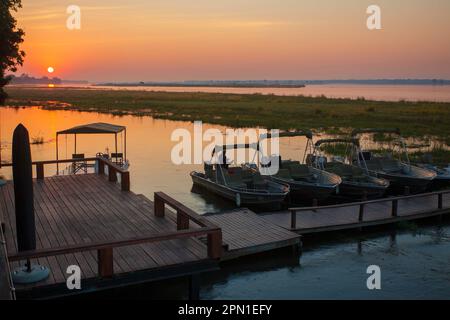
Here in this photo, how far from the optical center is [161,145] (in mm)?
39312

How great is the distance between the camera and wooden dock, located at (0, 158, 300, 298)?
Answer: 868cm

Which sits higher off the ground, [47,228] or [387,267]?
[47,228]

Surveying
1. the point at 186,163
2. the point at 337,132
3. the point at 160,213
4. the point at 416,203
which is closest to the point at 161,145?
the point at 186,163

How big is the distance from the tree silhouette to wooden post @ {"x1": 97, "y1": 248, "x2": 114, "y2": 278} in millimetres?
12030

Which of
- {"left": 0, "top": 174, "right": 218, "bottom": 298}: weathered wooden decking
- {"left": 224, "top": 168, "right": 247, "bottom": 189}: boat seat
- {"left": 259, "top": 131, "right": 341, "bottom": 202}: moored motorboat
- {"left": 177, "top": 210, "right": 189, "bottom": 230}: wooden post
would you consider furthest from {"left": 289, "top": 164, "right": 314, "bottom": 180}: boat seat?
{"left": 177, "top": 210, "right": 189, "bottom": 230}: wooden post

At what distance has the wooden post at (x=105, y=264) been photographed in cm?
867

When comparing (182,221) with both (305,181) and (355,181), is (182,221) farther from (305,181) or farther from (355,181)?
(355,181)

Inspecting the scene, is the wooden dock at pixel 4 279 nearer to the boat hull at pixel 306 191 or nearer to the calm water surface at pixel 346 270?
the calm water surface at pixel 346 270

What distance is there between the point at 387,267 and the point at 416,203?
621cm

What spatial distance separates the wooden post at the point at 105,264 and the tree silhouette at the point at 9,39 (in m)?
12.0

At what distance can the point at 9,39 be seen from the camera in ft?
59.6

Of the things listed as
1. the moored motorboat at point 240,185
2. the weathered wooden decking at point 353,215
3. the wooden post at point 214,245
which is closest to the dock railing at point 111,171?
the weathered wooden decking at point 353,215

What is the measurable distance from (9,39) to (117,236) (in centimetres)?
1102
